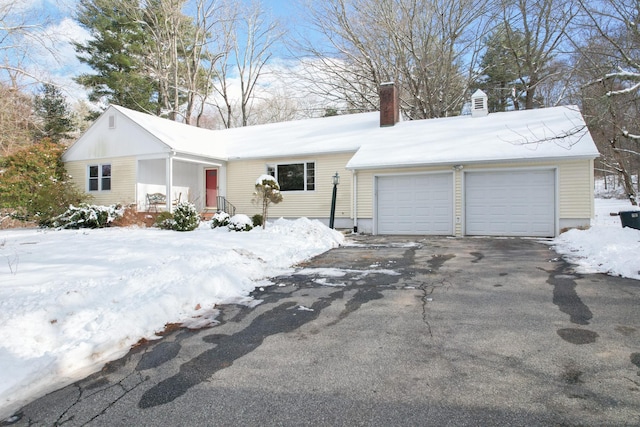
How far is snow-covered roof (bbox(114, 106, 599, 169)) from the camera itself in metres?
12.0

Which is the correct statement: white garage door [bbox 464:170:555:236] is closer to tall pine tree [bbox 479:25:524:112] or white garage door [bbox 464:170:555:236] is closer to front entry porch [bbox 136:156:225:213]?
front entry porch [bbox 136:156:225:213]

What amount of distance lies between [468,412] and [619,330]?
237cm

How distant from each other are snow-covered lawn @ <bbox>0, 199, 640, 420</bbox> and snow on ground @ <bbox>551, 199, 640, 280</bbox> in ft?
0.08

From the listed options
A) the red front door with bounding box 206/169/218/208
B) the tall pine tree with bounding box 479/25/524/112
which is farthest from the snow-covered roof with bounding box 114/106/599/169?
the tall pine tree with bounding box 479/25/524/112

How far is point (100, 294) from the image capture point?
177 inches

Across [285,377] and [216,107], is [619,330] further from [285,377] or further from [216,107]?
[216,107]

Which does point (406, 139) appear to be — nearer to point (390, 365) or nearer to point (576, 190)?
point (576, 190)

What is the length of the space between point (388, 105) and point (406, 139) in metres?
2.51

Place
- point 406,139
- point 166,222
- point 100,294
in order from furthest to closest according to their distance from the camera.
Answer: point 406,139 → point 166,222 → point 100,294

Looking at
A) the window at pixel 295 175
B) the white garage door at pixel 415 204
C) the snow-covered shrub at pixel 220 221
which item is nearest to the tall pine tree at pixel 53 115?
the window at pixel 295 175

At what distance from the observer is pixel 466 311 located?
4.38 meters

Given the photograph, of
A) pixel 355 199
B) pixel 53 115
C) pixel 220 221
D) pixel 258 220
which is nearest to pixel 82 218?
pixel 220 221

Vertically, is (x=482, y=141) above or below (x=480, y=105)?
below

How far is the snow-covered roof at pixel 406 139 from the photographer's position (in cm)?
1197
